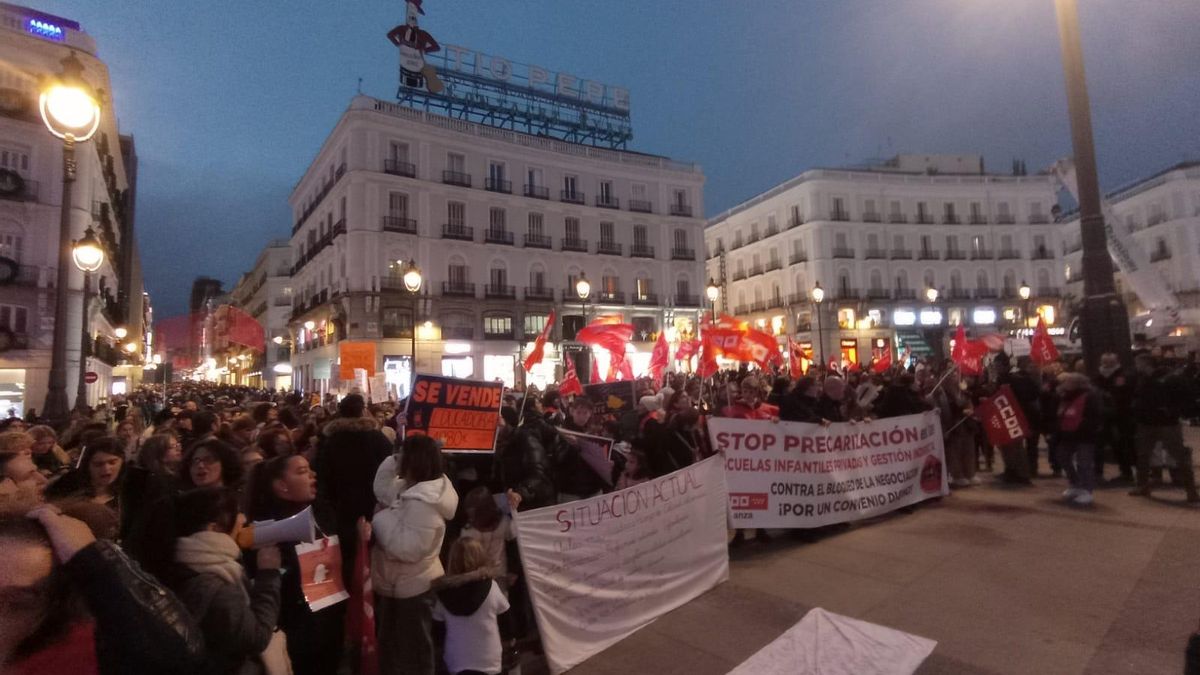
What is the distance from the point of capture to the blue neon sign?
24.9m

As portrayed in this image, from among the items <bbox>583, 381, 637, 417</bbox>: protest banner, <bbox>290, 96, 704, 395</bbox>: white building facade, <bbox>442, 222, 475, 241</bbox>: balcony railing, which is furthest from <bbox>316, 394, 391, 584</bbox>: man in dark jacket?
<bbox>442, 222, 475, 241</bbox>: balcony railing

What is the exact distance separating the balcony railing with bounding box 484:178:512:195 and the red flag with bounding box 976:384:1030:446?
33230 mm

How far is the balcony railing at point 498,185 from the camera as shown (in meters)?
38.4

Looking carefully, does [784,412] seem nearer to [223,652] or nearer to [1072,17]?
[223,652]

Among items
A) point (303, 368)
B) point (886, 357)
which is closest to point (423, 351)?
point (303, 368)

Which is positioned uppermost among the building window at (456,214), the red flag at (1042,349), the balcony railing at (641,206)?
the balcony railing at (641,206)

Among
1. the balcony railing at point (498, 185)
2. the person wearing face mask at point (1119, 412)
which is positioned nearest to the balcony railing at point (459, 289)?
the balcony railing at point (498, 185)

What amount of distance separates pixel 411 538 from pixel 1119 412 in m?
9.83

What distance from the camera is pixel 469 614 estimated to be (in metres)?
3.59

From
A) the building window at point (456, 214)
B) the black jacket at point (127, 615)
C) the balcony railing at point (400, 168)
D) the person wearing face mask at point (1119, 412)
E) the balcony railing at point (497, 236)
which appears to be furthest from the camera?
the balcony railing at point (497, 236)

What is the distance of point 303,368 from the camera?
43.0 m

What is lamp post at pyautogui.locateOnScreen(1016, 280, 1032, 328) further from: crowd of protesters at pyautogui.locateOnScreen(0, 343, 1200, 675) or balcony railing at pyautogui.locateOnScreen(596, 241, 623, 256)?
balcony railing at pyautogui.locateOnScreen(596, 241, 623, 256)

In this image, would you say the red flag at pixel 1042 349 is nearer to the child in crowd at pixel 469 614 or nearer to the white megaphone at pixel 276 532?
the child in crowd at pixel 469 614

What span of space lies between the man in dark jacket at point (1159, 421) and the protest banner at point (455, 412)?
7894 mm
